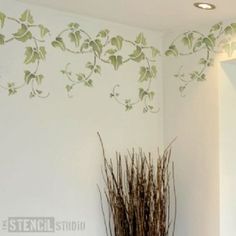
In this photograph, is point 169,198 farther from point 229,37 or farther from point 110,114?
point 229,37

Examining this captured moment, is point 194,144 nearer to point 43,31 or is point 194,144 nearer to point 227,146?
point 227,146

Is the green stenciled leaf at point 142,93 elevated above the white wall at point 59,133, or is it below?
above

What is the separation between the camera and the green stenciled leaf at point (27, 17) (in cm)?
275

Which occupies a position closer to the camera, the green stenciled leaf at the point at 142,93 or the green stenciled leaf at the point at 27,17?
A: the green stenciled leaf at the point at 27,17

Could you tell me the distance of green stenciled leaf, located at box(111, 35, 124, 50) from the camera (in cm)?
316

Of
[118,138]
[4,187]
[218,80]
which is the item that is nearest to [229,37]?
[218,80]

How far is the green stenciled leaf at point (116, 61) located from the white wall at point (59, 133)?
5 cm

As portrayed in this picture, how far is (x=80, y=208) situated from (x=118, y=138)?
546 mm

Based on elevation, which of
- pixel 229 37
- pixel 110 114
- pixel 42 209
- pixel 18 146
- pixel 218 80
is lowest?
pixel 42 209

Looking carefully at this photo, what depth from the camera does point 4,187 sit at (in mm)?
2646

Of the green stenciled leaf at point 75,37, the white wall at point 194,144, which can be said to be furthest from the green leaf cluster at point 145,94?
the green stenciled leaf at point 75,37

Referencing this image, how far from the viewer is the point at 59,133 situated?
288 cm

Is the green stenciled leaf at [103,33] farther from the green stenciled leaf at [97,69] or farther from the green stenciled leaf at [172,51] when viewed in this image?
the green stenciled leaf at [172,51]

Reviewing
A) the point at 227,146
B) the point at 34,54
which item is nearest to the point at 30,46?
the point at 34,54
